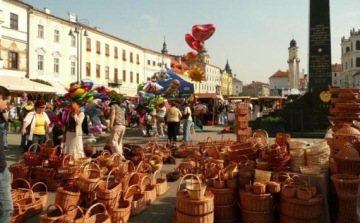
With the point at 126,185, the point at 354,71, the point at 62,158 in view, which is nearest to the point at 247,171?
the point at 126,185

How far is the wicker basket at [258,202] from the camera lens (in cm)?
445

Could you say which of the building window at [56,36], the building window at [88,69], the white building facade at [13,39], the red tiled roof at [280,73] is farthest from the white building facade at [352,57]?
the white building facade at [13,39]

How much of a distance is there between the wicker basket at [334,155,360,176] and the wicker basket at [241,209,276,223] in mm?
1271

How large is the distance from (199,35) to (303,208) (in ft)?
41.9

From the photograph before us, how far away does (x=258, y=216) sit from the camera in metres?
4.47

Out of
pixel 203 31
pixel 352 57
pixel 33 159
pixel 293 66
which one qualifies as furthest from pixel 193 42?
pixel 352 57

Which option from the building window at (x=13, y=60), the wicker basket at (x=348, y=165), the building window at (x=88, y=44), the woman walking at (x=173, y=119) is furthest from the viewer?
the building window at (x=88, y=44)

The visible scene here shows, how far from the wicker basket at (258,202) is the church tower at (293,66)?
91.5 meters

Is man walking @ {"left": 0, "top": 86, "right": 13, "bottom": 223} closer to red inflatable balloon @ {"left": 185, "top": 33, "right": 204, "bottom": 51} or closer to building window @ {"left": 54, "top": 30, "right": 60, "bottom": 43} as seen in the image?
red inflatable balloon @ {"left": 185, "top": 33, "right": 204, "bottom": 51}

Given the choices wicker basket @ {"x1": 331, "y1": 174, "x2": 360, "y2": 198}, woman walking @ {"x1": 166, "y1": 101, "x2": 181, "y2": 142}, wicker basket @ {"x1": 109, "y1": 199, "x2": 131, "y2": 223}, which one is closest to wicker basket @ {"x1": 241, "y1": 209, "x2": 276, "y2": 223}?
wicker basket @ {"x1": 331, "y1": 174, "x2": 360, "y2": 198}

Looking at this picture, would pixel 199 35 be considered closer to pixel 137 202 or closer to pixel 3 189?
pixel 137 202

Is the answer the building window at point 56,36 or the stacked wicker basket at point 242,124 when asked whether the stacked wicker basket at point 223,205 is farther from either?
the building window at point 56,36

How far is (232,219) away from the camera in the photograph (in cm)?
473

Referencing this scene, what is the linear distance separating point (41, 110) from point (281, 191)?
22.7 ft
